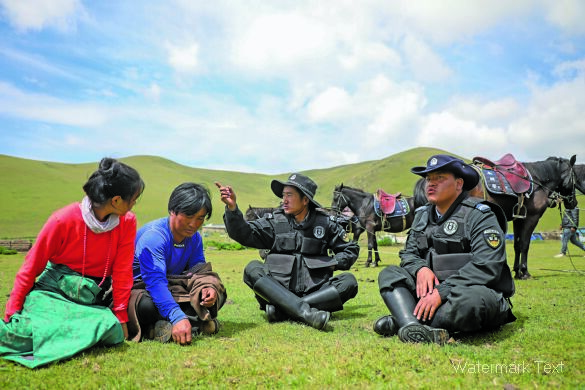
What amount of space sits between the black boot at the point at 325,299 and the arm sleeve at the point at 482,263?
1601 mm

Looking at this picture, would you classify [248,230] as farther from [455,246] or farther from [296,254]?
[455,246]

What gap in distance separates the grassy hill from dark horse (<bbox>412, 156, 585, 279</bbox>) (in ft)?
109

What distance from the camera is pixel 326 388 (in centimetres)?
294

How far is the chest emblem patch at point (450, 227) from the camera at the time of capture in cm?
457

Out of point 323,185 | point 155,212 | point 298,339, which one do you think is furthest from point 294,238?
point 323,185

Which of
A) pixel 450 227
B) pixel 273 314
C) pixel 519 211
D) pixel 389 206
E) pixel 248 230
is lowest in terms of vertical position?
pixel 273 314

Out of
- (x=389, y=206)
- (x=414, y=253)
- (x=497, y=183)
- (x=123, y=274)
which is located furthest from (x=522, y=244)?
(x=123, y=274)

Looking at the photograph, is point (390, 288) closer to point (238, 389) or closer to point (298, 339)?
point (298, 339)

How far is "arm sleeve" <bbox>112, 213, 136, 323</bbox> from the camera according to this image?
4.25m

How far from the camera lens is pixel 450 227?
15.1ft

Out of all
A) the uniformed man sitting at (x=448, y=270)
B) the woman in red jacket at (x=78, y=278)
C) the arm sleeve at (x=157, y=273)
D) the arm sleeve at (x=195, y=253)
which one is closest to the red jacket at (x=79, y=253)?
the woman in red jacket at (x=78, y=278)

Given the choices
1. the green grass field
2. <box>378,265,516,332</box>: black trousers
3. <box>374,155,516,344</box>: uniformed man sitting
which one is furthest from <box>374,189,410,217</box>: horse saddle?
<box>378,265,516,332</box>: black trousers

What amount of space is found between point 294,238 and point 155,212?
75.6 meters

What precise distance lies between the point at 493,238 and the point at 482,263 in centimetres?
28
